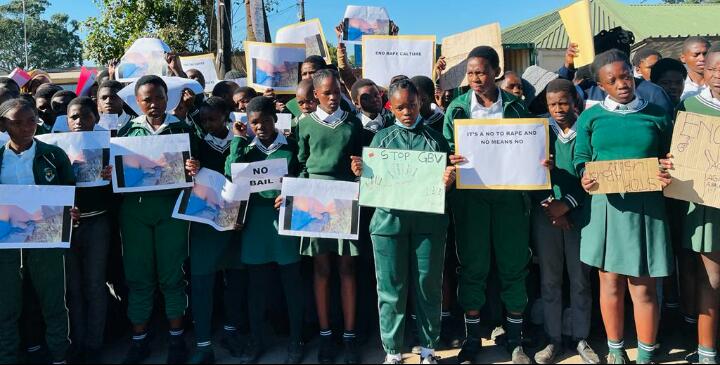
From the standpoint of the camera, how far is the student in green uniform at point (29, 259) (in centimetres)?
368

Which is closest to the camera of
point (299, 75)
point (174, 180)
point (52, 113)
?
point (174, 180)

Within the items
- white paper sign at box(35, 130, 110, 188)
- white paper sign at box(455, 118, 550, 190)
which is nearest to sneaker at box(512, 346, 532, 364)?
white paper sign at box(455, 118, 550, 190)

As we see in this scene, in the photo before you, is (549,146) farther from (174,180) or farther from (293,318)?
(174,180)

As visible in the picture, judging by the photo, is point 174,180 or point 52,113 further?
point 52,113

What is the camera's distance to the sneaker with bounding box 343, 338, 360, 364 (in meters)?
4.03

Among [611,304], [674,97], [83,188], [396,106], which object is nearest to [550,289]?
[611,304]

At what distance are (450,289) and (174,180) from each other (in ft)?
8.01

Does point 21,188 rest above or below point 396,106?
below

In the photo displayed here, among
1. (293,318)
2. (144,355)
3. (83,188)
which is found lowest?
(144,355)

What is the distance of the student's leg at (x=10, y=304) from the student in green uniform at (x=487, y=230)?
10.5ft

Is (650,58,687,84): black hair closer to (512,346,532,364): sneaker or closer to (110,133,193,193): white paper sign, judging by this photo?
(512,346,532,364): sneaker

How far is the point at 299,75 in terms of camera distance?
5.61 metres

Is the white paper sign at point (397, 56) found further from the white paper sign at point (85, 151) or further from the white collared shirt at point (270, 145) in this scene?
the white paper sign at point (85, 151)

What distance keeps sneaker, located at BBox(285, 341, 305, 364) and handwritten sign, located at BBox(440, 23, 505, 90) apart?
2.69m
